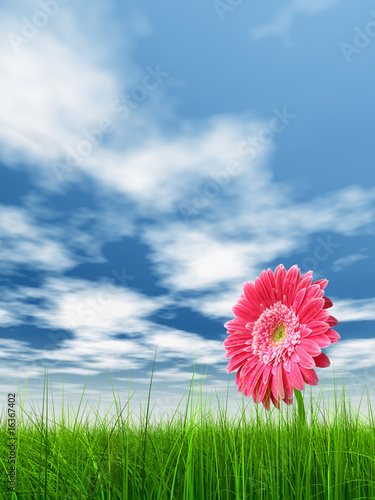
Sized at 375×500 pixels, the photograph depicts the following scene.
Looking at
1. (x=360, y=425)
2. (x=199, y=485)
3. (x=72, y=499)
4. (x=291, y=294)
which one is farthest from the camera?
(x=360, y=425)

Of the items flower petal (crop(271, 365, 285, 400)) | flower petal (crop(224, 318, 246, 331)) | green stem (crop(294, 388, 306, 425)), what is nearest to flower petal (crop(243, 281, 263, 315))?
flower petal (crop(224, 318, 246, 331))

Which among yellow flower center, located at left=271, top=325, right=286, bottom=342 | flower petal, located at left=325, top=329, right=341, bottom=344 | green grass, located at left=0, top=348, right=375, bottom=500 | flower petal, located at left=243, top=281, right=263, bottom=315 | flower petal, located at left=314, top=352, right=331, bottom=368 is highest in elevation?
flower petal, located at left=243, top=281, right=263, bottom=315

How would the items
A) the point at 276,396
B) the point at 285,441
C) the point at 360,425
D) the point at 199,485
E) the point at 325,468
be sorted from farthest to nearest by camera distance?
1. the point at 360,425
2. the point at 276,396
3. the point at 285,441
4. the point at 325,468
5. the point at 199,485

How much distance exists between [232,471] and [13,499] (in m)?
0.93

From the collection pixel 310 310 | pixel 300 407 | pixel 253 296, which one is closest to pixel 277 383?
pixel 300 407

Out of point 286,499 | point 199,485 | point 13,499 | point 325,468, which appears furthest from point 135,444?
point 325,468

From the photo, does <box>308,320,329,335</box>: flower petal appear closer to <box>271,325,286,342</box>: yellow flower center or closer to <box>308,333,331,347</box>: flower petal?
<box>308,333,331,347</box>: flower petal

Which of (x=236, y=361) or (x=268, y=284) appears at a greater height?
(x=268, y=284)

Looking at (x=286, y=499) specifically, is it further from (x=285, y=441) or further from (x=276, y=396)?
(x=276, y=396)

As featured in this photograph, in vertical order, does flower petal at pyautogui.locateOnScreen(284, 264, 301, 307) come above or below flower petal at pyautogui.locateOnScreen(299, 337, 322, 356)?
above

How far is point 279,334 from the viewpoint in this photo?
2598 millimetres

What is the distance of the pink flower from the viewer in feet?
7.81

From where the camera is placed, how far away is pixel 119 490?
1.88 m

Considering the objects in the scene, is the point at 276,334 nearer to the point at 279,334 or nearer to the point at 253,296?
the point at 279,334
